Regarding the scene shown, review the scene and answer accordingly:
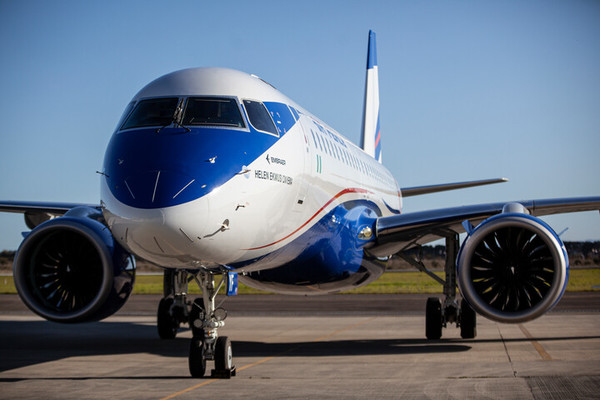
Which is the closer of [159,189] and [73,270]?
[159,189]

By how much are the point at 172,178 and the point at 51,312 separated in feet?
14.9

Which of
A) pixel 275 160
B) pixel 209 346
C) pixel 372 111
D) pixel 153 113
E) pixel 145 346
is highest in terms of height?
pixel 372 111

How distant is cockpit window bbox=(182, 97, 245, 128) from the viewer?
8836 millimetres

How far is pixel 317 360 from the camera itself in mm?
11867

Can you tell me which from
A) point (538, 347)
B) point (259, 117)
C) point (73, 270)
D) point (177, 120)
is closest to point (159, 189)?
point (177, 120)

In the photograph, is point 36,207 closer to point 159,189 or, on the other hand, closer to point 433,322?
point 159,189

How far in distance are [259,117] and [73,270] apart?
4.27 meters

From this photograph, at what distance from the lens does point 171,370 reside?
10.8 meters

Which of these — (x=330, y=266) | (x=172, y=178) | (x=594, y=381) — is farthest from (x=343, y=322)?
(x=172, y=178)

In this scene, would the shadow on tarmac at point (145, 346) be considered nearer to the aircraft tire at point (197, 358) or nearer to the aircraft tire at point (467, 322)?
the aircraft tire at point (467, 322)

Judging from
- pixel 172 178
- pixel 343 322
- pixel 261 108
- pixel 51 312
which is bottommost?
pixel 343 322

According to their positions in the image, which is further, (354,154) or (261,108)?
(354,154)

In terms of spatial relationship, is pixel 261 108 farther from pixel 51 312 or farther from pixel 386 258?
pixel 386 258

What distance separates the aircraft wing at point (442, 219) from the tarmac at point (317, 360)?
200 cm
